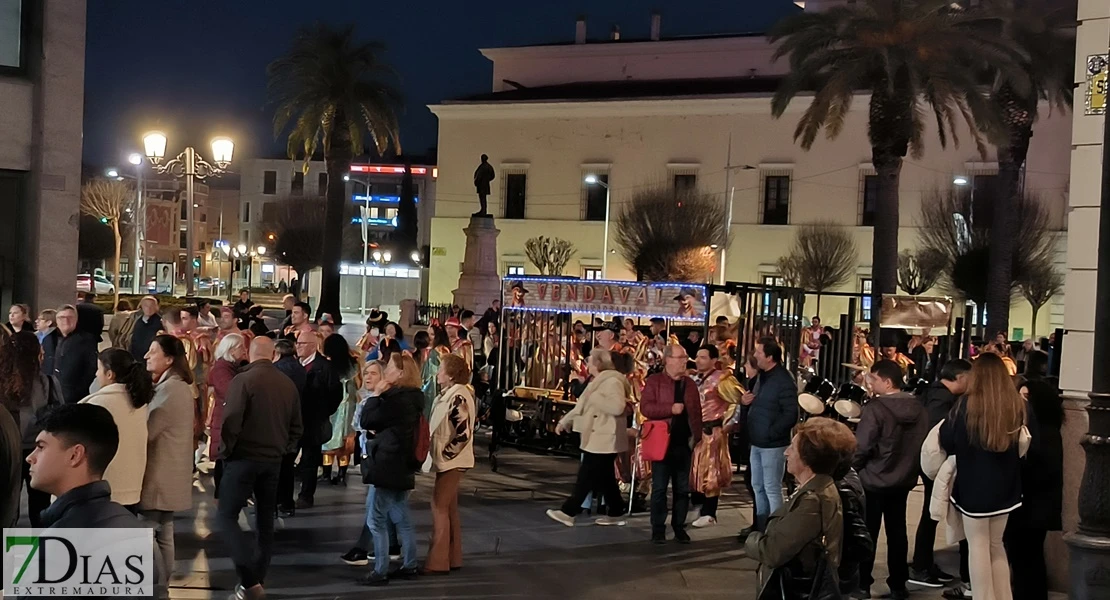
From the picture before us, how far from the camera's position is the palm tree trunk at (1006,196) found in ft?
92.1

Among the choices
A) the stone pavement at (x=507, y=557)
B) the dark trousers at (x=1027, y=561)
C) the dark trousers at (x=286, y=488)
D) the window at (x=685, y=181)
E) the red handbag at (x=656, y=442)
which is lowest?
the stone pavement at (x=507, y=557)

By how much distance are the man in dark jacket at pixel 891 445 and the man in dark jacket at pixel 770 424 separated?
1.06 meters

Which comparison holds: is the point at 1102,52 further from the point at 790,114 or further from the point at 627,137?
the point at 627,137

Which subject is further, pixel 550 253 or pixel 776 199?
pixel 550 253

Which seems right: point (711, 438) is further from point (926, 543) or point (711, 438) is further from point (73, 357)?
point (73, 357)

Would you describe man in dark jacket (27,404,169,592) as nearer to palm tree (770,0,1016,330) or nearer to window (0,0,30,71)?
window (0,0,30,71)

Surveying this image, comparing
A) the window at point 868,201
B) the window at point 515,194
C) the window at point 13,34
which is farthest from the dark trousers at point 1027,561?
the window at point 515,194

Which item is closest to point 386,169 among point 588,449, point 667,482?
point 588,449

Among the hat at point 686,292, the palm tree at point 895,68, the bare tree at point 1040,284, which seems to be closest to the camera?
the hat at point 686,292

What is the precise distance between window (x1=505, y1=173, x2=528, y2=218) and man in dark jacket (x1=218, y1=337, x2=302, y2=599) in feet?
172

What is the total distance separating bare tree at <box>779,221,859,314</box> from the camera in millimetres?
50250

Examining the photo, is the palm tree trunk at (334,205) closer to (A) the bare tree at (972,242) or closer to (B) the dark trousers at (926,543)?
(A) the bare tree at (972,242)

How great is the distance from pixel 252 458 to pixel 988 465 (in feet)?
15.4

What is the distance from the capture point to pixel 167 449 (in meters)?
7.00
